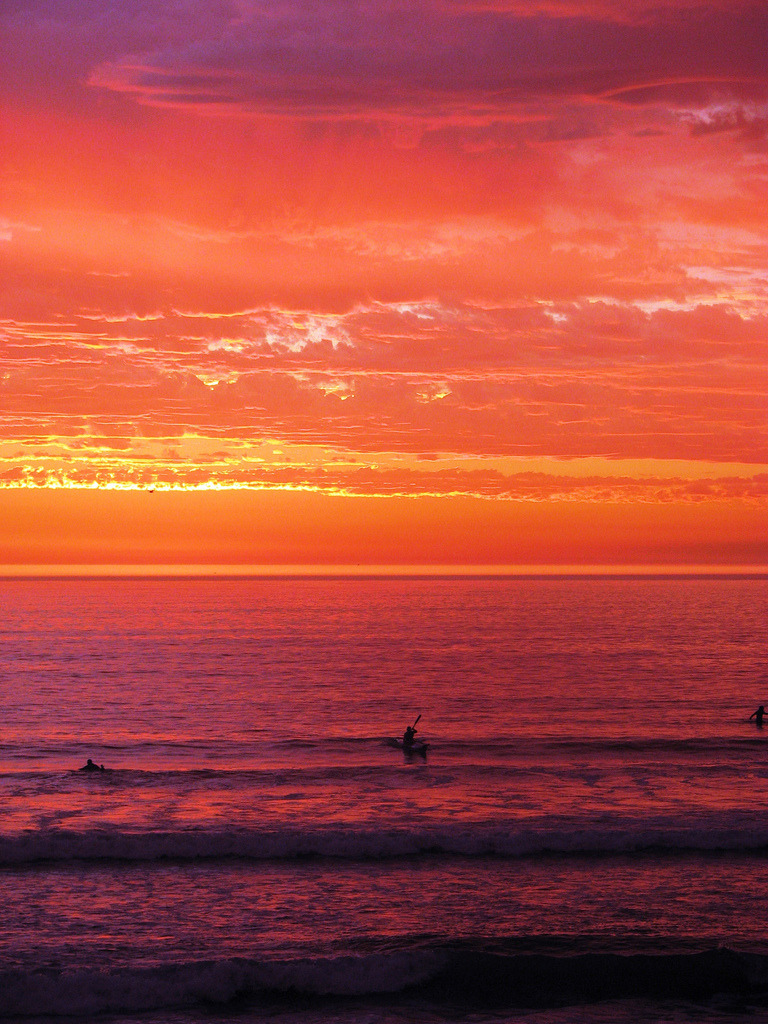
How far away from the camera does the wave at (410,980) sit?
651 inches

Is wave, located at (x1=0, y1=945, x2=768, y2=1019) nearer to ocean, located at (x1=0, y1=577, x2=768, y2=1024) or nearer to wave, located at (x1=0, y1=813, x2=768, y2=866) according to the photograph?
ocean, located at (x1=0, y1=577, x2=768, y2=1024)

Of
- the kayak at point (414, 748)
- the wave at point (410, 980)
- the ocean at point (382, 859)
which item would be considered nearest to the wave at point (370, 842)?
the ocean at point (382, 859)

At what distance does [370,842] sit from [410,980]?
7634 millimetres

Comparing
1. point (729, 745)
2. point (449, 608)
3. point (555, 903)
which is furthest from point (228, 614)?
point (555, 903)

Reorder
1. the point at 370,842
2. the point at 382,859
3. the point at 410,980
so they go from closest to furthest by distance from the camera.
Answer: the point at 410,980
the point at 382,859
the point at 370,842

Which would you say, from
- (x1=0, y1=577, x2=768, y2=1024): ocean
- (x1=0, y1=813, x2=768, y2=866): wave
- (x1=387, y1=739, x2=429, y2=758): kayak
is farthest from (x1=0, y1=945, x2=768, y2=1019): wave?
(x1=387, y1=739, x2=429, y2=758): kayak

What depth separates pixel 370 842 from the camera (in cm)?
2497

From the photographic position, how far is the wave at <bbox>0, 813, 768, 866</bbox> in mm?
24344

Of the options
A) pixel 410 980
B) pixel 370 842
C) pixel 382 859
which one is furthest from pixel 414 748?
pixel 410 980

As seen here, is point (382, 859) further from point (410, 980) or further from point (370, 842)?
point (410, 980)

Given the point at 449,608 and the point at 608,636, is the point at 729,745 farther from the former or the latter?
the point at 449,608

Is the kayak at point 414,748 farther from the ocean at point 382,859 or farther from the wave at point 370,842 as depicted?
the wave at point 370,842

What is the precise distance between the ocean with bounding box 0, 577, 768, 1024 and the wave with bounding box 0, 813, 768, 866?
79mm

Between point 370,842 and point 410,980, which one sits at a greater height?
point 370,842
